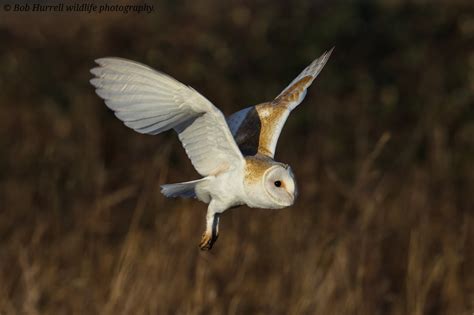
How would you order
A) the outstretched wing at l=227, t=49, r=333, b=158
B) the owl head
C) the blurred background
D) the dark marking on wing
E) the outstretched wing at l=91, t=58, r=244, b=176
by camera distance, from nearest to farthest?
1. the owl head
2. the outstretched wing at l=91, t=58, r=244, b=176
3. the outstretched wing at l=227, t=49, r=333, b=158
4. the dark marking on wing
5. the blurred background

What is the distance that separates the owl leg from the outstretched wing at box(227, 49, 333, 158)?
27 cm

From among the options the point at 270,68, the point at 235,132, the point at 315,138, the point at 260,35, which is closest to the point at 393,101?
the point at 315,138

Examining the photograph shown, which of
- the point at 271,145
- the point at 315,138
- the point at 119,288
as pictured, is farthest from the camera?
the point at 315,138

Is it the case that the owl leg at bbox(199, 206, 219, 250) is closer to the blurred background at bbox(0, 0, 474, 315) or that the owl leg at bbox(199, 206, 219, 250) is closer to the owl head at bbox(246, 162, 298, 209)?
the owl head at bbox(246, 162, 298, 209)

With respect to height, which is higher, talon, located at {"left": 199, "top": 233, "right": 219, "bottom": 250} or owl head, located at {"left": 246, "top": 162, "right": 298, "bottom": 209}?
owl head, located at {"left": 246, "top": 162, "right": 298, "bottom": 209}

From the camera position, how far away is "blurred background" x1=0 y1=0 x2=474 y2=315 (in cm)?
391

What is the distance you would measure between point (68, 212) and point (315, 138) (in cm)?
204

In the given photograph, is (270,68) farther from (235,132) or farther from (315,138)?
(235,132)

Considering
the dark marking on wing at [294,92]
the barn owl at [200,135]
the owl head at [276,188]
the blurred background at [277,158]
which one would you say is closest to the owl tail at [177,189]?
the barn owl at [200,135]

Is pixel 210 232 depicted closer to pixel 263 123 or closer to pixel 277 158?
pixel 263 123

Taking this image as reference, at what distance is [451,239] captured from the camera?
4969 millimetres

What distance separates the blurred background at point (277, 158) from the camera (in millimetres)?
3914

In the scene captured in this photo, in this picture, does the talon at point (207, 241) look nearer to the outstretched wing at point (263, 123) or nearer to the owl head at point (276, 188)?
the owl head at point (276, 188)

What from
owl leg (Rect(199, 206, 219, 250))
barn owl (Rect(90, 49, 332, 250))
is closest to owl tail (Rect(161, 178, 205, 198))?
barn owl (Rect(90, 49, 332, 250))
